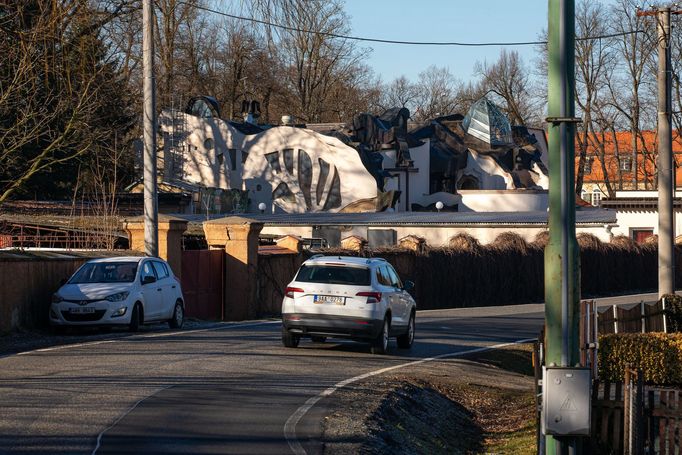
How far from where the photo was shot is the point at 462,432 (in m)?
15.0

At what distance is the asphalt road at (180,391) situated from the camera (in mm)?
10594

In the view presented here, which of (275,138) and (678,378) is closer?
(678,378)

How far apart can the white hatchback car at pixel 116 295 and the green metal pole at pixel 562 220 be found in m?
15.3

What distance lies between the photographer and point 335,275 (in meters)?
19.5

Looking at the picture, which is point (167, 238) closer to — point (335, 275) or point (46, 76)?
point (46, 76)

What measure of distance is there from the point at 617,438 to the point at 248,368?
5.90m

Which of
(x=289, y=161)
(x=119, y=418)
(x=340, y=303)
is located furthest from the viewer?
(x=289, y=161)

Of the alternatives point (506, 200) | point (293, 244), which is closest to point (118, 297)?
point (293, 244)

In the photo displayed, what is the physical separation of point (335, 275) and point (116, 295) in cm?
503

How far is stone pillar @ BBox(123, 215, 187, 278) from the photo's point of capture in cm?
2861

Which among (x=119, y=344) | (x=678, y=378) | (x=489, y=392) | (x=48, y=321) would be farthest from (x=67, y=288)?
(x=678, y=378)

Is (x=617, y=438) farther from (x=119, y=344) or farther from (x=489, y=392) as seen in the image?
(x=119, y=344)

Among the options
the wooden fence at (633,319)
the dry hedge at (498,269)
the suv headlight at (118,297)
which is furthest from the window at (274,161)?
the suv headlight at (118,297)

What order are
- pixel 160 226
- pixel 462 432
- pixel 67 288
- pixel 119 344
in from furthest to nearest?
pixel 160 226 < pixel 67 288 < pixel 119 344 < pixel 462 432
